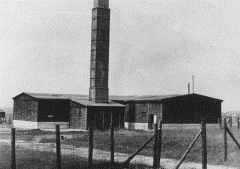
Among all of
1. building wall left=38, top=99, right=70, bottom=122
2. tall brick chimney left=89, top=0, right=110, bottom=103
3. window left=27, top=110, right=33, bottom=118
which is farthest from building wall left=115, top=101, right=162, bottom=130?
window left=27, top=110, right=33, bottom=118

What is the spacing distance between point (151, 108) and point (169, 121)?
2.79m

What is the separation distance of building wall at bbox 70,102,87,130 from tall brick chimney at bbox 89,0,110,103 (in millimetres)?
1822

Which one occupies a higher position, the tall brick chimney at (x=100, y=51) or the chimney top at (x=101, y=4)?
the chimney top at (x=101, y=4)

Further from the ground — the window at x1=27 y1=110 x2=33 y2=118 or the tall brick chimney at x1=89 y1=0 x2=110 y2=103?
the tall brick chimney at x1=89 y1=0 x2=110 y2=103

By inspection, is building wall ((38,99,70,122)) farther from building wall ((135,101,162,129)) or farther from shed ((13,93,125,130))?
building wall ((135,101,162,129))

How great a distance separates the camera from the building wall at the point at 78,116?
41250 millimetres

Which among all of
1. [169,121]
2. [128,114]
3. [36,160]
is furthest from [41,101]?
[36,160]

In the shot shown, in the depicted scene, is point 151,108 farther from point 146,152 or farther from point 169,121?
point 146,152

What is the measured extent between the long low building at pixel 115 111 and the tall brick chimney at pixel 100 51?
139 centimetres

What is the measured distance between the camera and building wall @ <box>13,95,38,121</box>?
147 feet

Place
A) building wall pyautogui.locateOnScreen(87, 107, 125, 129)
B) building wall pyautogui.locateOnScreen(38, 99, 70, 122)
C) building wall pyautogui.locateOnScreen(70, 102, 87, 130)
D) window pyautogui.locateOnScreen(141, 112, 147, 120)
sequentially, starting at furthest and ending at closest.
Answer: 1. window pyautogui.locateOnScreen(141, 112, 147, 120)
2. building wall pyautogui.locateOnScreen(38, 99, 70, 122)
3. building wall pyautogui.locateOnScreen(70, 102, 87, 130)
4. building wall pyautogui.locateOnScreen(87, 107, 125, 129)

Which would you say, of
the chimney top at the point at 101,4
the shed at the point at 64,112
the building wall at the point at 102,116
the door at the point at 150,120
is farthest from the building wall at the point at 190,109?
the chimney top at the point at 101,4

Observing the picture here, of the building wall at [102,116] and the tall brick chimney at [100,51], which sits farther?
the tall brick chimney at [100,51]

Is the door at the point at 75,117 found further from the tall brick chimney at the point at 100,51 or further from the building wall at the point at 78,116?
the tall brick chimney at the point at 100,51
